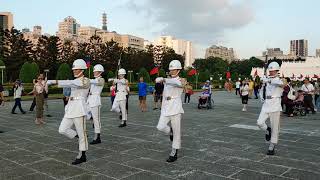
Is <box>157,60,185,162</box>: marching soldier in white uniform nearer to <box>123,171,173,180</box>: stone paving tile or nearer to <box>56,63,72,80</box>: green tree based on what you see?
<box>123,171,173,180</box>: stone paving tile

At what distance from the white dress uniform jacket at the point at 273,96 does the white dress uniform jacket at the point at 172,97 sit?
2.04m

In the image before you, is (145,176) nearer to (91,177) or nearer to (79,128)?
(91,177)

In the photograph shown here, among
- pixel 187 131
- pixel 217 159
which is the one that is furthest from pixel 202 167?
pixel 187 131

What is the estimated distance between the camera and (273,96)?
8.20m

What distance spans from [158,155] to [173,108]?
117cm

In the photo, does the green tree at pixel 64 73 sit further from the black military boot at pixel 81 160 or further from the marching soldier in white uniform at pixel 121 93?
the black military boot at pixel 81 160

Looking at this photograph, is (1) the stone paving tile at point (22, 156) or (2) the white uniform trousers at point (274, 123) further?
(2) the white uniform trousers at point (274, 123)

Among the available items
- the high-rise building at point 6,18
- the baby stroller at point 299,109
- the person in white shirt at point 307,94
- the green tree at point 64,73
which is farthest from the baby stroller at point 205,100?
the high-rise building at point 6,18

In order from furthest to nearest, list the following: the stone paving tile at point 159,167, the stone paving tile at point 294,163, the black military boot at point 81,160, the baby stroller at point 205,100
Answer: the baby stroller at point 205,100, the black military boot at point 81,160, the stone paving tile at point 294,163, the stone paving tile at point 159,167

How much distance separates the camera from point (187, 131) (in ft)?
37.6

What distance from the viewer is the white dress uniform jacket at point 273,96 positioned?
8070 millimetres

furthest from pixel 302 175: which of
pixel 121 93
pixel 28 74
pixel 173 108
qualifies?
pixel 28 74

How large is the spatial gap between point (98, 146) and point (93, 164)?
5.94 ft

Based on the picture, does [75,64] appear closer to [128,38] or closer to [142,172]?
[142,172]
